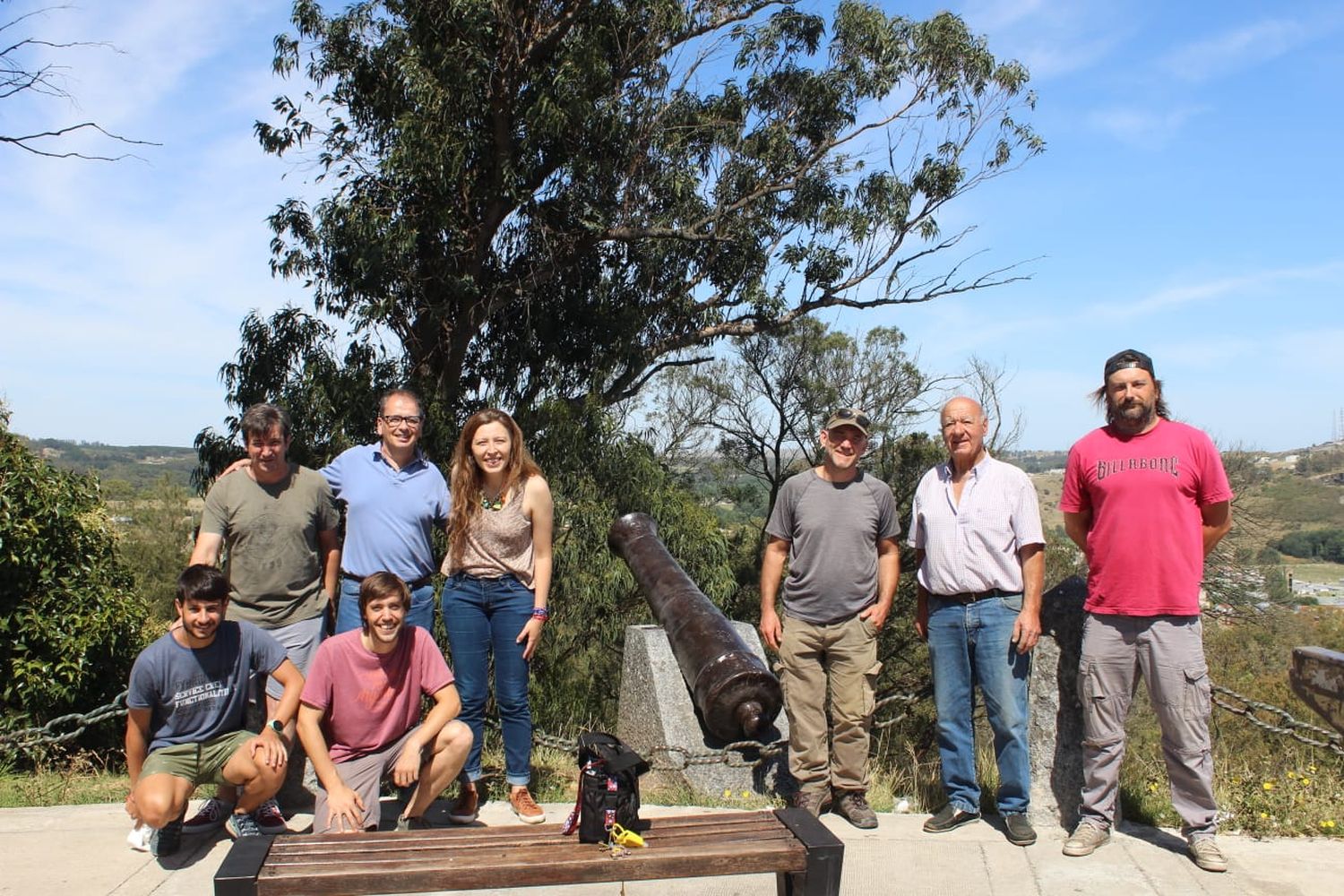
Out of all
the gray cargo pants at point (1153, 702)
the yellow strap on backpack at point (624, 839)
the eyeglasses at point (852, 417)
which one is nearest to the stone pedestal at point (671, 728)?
the gray cargo pants at point (1153, 702)

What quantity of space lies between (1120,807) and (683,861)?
8.21ft

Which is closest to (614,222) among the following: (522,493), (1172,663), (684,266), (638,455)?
(684,266)

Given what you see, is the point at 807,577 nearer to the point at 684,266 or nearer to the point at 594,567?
the point at 594,567

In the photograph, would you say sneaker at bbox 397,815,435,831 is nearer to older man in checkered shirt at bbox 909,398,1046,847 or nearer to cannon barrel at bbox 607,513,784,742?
cannon barrel at bbox 607,513,784,742

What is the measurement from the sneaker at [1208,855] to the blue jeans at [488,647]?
8.31 ft

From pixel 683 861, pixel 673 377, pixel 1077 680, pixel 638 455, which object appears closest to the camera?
pixel 683 861

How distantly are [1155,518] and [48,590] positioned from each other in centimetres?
754

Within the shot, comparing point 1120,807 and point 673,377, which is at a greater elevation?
point 673,377

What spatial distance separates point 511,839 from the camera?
2900 millimetres

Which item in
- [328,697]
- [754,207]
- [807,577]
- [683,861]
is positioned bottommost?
[683,861]

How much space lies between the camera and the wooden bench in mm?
2627

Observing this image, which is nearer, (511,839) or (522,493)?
(511,839)

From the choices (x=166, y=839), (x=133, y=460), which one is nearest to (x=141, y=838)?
(x=166, y=839)

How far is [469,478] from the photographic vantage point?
4.23 m
